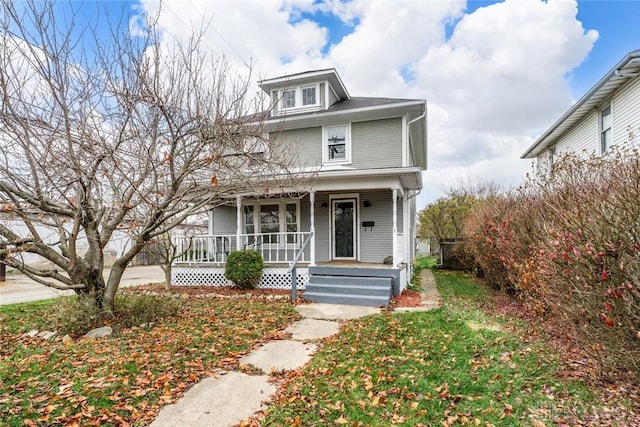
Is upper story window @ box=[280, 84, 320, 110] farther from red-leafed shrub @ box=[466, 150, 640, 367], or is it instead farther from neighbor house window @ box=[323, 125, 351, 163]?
red-leafed shrub @ box=[466, 150, 640, 367]

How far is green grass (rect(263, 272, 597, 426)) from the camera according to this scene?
3197 millimetres

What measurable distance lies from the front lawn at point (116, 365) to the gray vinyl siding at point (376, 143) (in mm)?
6721

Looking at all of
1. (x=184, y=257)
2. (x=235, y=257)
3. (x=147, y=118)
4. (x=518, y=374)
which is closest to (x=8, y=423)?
(x=147, y=118)

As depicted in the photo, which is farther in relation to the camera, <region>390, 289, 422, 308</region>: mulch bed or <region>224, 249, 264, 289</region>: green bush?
<region>224, 249, 264, 289</region>: green bush

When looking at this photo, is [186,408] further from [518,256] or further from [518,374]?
[518,256]

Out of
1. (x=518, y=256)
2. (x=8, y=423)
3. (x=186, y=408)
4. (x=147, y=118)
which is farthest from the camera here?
(x=518, y=256)

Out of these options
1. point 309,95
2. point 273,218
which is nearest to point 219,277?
point 273,218

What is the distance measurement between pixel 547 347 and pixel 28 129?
8.07 meters

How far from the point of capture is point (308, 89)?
549 inches

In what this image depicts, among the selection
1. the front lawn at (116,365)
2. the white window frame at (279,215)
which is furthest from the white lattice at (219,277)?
the front lawn at (116,365)

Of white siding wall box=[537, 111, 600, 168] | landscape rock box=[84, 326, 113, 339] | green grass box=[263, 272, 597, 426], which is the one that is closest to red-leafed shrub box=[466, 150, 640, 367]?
green grass box=[263, 272, 597, 426]

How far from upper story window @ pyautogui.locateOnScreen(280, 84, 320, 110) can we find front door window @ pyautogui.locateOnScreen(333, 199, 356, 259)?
13.8ft

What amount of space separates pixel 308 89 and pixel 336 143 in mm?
2961

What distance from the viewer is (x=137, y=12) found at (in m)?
5.80
